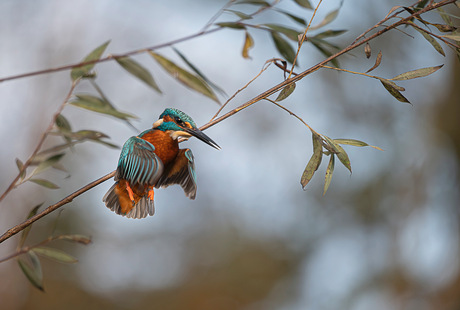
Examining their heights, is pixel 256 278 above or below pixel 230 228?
below

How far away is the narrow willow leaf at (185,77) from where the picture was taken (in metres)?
0.48

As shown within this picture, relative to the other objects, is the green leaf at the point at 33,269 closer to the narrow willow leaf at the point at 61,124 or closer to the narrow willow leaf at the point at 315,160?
the narrow willow leaf at the point at 61,124

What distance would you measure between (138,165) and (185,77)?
11 centimetres

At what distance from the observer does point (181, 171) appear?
51cm

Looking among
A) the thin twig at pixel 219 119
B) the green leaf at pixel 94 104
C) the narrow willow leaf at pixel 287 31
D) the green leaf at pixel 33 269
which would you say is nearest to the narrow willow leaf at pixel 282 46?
the narrow willow leaf at pixel 287 31

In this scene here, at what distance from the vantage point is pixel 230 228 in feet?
13.8

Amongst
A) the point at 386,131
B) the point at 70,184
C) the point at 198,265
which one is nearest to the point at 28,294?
the point at 70,184

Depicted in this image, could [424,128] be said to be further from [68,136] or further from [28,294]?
[68,136]

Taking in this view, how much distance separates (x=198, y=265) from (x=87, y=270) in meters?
0.88

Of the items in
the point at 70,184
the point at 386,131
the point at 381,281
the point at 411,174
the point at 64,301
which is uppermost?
the point at 386,131

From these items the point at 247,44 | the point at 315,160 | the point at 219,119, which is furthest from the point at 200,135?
the point at 247,44

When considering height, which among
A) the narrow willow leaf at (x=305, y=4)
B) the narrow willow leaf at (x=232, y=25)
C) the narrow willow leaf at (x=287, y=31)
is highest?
the narrow willow leaf at (x=305, y=4)

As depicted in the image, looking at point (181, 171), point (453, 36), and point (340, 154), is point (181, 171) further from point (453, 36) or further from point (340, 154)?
point (453, 36)

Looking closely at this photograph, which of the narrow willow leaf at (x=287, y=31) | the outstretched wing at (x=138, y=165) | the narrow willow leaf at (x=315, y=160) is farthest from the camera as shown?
the narrow willow leaf at (x=287, y=31)
